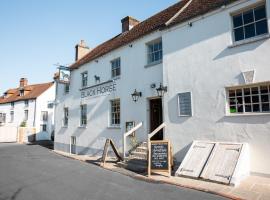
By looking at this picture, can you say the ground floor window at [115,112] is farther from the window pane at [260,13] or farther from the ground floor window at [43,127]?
the ground floor window at [43,127]

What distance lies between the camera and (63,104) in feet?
64.7

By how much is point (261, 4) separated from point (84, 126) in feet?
42.1

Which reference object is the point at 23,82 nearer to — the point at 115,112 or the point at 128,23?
the point at 128,23

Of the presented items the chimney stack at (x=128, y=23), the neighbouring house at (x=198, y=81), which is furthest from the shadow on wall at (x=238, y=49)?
the chimney stack at (x=128, y=23)

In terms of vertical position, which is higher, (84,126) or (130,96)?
(130,96)

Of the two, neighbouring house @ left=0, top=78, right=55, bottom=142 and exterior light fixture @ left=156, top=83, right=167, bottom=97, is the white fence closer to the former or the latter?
neighbouring house @ left=0, top=78, right=55, bottom=142

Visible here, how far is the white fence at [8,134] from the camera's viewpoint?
33906 millimetres

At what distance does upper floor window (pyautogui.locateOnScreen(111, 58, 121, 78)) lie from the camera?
1399cm

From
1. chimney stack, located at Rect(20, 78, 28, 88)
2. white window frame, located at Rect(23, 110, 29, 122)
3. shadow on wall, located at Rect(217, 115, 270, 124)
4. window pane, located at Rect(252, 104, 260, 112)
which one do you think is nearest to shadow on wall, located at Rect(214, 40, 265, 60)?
window pane, located at Rect(252, 104, 260, 112)

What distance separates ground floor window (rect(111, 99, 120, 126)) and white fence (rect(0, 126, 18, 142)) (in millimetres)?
26440

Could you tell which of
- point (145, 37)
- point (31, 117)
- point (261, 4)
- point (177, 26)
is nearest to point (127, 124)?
point (145, 37)

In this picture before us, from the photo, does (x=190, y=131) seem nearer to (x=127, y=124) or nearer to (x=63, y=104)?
(x=127, y=124)

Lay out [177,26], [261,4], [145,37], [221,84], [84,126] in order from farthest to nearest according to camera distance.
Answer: [84,126] < [145,37] < [177,26] < [221,84] < [261,4]

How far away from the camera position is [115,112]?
13.7 meters
